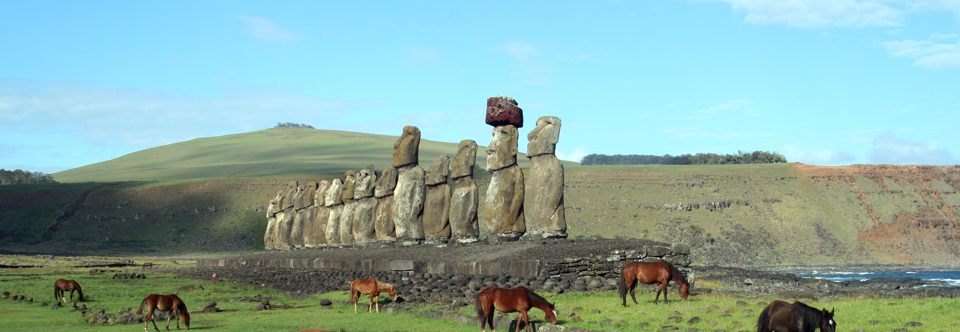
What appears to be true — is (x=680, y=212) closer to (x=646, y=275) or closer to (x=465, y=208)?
(x=465, y=208)

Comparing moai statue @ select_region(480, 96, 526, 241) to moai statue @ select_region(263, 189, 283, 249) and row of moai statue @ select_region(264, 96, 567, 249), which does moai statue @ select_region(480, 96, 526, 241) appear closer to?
row of moai statue @ select_region(264, 96, 567, 249)

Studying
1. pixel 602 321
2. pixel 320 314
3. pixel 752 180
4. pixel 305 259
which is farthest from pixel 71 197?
pixel 602 321

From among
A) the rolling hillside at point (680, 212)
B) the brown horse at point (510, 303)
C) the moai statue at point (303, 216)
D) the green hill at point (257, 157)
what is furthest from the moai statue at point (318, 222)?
the green hill at point (257, 157)

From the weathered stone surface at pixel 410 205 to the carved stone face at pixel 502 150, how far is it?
4.86m

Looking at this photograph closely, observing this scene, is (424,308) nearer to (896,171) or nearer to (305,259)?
(305,259)

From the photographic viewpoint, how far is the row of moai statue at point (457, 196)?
77.2ft

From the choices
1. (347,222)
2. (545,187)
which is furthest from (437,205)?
(347,222)

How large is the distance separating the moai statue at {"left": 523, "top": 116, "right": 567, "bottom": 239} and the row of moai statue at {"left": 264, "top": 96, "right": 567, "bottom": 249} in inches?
1.1

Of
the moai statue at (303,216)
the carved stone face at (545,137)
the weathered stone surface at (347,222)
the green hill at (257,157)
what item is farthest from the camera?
the green hill at (257,157)

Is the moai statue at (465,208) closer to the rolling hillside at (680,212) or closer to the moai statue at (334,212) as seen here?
the moai statue at (334,212)

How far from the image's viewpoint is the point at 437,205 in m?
27.3

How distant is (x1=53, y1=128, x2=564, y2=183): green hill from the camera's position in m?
125

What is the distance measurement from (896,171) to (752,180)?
47.8ft

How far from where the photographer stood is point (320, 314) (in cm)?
1697
